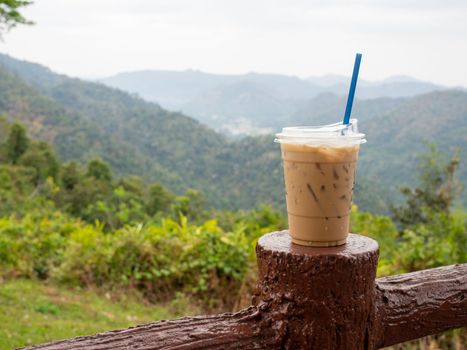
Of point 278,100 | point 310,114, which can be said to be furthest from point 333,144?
point 278,100

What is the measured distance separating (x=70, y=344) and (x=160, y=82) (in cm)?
17539

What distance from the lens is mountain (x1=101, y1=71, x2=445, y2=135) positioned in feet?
363

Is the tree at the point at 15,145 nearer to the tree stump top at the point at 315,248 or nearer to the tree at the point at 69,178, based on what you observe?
the tree at the point at 69,178

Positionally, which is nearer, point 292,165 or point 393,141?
point 292,165

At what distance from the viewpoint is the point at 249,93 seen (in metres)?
130

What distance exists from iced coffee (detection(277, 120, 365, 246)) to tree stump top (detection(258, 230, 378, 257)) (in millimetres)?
20

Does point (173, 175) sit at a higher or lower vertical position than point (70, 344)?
lower

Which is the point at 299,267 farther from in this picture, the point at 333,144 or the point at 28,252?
the point at 28,252

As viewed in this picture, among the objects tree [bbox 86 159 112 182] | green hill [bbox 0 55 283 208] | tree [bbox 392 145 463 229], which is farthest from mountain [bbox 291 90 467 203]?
tree [bbox 86 159 112 182]

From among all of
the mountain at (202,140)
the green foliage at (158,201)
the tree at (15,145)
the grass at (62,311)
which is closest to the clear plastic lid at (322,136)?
the grass at (62,311)

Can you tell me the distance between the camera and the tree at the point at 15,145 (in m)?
22.6

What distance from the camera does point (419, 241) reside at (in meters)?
5.16

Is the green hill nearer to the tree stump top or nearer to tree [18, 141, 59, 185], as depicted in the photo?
tree [18, 141, 59, 185]

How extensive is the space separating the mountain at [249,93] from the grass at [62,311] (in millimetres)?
89620
